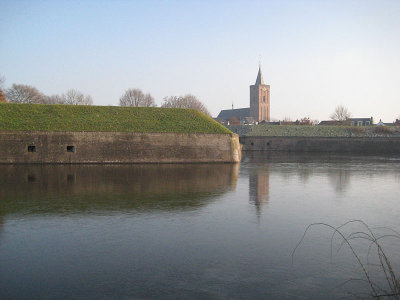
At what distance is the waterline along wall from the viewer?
25906 mm

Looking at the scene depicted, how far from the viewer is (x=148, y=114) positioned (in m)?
31.2

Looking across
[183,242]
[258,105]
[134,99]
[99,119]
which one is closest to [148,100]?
[134,99]

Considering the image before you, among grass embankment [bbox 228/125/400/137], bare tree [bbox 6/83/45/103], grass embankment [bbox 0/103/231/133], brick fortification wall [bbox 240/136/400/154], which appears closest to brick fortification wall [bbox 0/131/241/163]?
grass embankment [bbox 0/103/231/133]

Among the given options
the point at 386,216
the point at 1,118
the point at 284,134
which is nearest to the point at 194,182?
the point at 386,216

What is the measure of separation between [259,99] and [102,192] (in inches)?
4791

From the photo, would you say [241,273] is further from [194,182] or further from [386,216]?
[194,182]

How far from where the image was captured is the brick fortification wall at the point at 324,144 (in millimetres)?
50594

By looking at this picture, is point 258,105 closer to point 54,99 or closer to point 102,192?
point 54,99

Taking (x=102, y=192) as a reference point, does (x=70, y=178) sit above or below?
above

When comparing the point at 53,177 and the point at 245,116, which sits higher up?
the point at 245,116

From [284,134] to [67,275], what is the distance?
5177 centimetres

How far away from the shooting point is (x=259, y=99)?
131 meters

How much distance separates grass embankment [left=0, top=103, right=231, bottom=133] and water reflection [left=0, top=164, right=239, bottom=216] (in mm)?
9105

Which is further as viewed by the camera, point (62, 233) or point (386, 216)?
point (386, 216)
